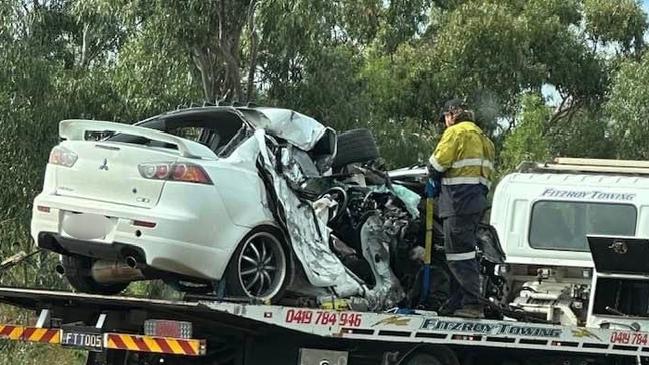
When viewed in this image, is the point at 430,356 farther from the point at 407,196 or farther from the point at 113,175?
the point at 113,175

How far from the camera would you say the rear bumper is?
6625mm

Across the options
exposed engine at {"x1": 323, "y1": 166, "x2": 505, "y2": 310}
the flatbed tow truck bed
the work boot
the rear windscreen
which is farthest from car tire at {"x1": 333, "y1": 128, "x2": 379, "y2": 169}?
the rear windscreen

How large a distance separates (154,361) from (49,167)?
1.50m

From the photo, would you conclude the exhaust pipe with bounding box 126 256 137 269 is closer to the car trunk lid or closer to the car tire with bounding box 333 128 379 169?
the car trunk lid

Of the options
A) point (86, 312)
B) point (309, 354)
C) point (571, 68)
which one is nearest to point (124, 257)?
point (86, 312)

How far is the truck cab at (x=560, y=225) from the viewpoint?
9.61 meters

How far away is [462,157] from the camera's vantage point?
791 centimetres

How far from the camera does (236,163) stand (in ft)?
23.3

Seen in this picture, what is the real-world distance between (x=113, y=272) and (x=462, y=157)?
8.49 feet

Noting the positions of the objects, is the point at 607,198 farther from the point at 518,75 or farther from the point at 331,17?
the point at 518,75

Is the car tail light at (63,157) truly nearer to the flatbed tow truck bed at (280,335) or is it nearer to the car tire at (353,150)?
the flatbed tow truck bed at (280,335)

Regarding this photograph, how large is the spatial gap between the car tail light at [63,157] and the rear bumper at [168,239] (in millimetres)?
277

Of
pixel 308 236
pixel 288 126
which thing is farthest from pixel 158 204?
pixel 288 126

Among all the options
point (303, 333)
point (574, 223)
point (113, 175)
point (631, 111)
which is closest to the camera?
point (113, 175)
